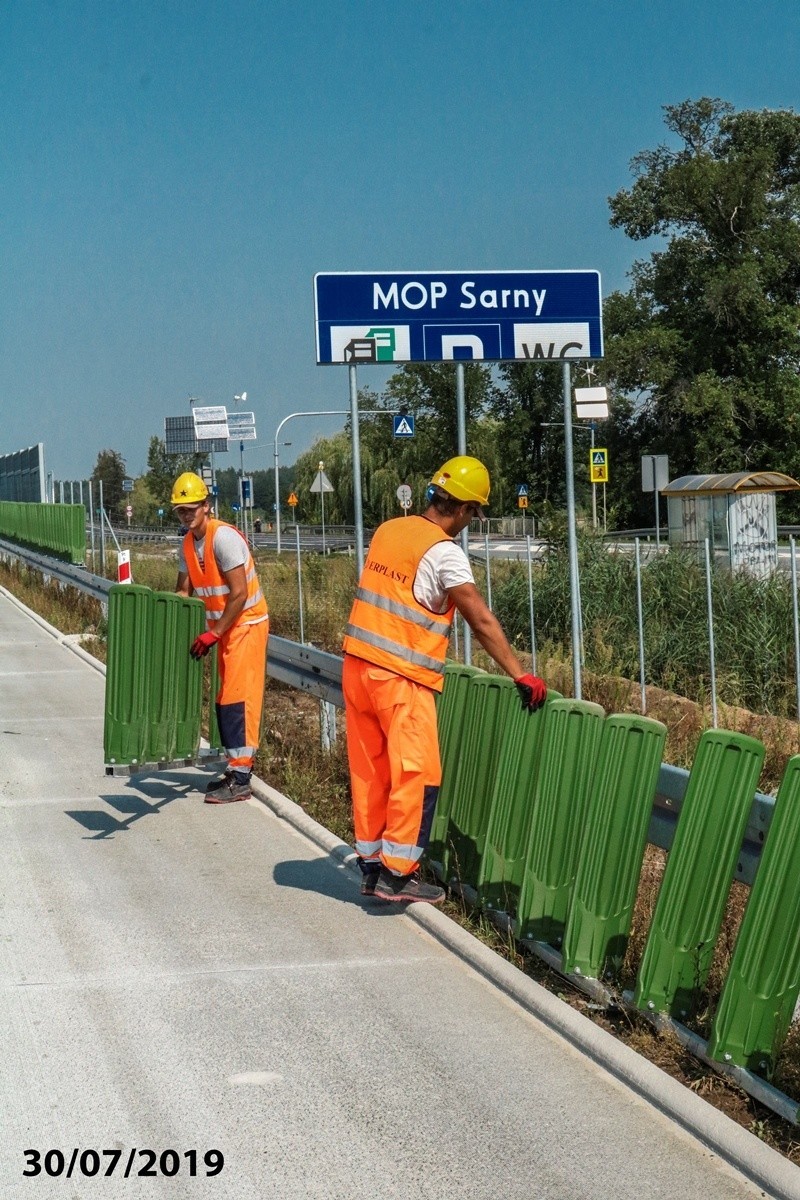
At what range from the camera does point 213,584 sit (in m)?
9.23

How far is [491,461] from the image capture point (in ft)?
240

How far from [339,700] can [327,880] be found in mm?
2472

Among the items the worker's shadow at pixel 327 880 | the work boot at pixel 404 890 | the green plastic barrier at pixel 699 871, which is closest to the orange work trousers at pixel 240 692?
the worker's shadow at pixel 327 880

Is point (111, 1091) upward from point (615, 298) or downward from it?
downward

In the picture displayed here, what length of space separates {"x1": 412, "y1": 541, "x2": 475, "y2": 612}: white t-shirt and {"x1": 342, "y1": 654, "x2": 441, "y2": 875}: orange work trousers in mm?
360

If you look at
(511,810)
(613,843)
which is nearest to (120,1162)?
(613,843)

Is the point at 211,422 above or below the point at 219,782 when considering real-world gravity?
above

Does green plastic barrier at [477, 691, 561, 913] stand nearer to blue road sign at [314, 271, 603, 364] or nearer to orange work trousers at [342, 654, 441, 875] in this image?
orange work trousers at [342, 654, 441, 875]

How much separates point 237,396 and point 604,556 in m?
33.4

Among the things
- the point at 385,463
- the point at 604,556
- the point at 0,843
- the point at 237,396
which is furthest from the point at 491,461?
the point at 0,843

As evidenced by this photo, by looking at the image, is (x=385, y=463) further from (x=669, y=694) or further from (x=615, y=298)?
(x=669, y=694)

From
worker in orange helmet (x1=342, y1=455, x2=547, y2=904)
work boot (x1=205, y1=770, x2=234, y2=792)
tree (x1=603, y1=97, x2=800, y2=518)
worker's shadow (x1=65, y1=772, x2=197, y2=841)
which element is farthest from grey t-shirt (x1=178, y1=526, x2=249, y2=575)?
tree (x1=603, y1=97, x2=800, y2=518)

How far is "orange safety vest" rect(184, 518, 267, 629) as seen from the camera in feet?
30.2

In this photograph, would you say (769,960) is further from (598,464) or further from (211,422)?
(598,464)
